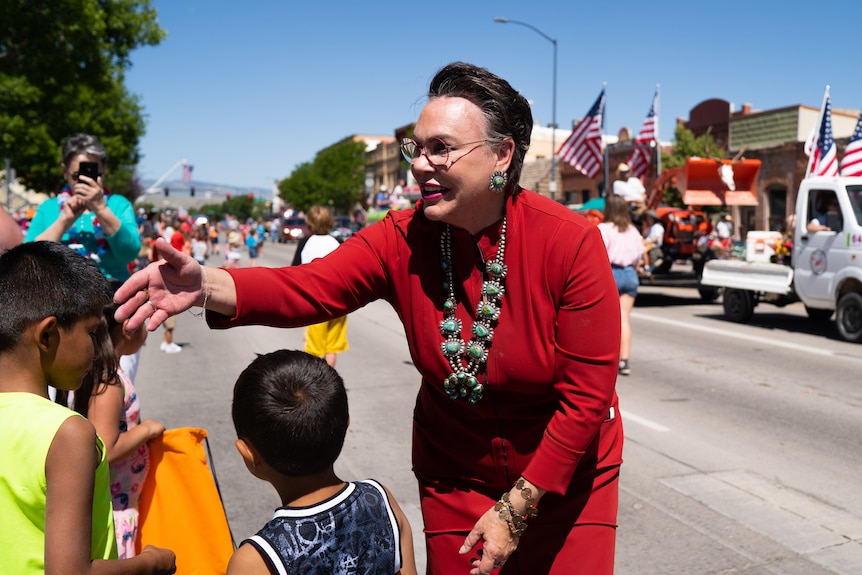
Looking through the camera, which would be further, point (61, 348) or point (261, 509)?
point (261, 509)

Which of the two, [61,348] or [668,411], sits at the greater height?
[61,348]

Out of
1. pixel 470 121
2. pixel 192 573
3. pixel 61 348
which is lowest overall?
pixel 192 573

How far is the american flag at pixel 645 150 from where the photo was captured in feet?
76.2

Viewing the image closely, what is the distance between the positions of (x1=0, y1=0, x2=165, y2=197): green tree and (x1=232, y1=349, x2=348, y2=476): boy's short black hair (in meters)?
20.6

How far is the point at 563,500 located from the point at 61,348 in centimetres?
137

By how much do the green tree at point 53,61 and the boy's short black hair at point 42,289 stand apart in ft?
66.8

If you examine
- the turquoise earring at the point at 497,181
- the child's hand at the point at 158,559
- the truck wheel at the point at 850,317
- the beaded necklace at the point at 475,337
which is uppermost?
the turquoise earring at the point at 497,181

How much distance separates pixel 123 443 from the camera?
9.38ft

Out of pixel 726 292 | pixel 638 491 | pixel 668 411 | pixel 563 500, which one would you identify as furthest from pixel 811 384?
pixel 563 500

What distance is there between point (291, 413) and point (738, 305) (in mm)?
12048

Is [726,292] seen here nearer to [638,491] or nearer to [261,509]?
[638,491]

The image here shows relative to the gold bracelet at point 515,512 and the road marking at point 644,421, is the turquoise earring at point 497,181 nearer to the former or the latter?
the gold bracelet at point 515,512

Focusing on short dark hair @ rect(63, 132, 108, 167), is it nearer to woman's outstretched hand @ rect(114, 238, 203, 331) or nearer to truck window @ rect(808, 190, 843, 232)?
woman's outstretched hand @ rect(114, 238, 203, 331)

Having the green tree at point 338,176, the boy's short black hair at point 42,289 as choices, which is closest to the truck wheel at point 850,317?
the boy's short black hair at point 42,289
